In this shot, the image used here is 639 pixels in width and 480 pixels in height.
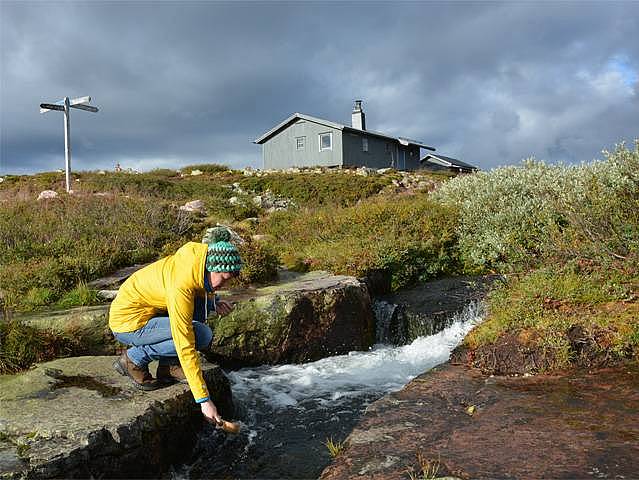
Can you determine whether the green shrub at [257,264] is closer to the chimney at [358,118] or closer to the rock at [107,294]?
the rock at [107,294]

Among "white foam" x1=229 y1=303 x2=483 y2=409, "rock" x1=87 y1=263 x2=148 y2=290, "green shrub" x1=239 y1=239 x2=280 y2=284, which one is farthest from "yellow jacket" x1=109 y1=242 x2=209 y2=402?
"rock" x1=87 y1=263 x2=148 y2=290

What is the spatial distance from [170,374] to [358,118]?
36.9 m

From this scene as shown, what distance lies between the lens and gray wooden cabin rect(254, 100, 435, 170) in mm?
36969

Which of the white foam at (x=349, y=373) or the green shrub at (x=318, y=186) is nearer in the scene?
the white foam at (x=349, y=373)

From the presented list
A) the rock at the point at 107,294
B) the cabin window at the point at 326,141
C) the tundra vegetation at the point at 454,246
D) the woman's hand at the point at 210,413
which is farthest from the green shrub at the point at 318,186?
the woman's hand at the point at 210,413

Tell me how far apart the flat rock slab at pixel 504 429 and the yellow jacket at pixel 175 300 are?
1387mm

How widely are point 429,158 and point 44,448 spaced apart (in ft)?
169

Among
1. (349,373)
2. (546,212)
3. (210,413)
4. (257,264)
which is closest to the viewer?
(210,413)

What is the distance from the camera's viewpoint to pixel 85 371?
550 cm

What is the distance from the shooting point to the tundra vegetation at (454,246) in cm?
637

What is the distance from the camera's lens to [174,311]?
3961mm

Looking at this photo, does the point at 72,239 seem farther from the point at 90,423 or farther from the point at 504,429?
the point at 504,429

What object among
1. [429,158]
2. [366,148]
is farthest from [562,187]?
[429,158]

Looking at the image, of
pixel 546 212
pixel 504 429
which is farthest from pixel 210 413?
pixel 546 212
